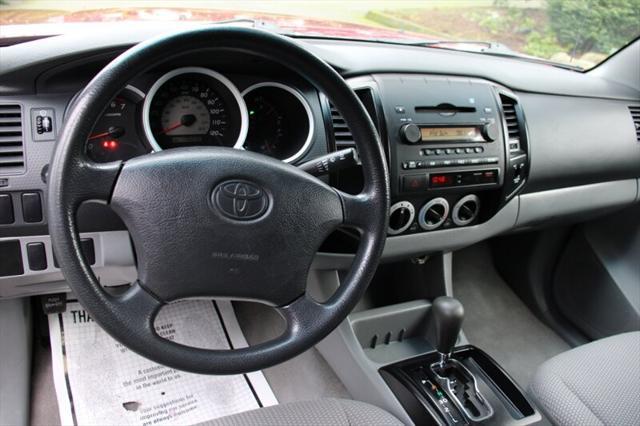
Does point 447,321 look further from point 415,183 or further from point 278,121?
point 278,121

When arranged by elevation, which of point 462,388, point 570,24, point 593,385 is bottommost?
point 462,388

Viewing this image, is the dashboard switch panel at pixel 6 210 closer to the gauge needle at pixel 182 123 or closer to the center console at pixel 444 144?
the gauge needle at pixel 182 123

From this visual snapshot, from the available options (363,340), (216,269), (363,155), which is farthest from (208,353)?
(363,340)

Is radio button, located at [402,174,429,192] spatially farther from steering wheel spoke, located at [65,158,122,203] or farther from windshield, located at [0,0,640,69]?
steering wheel spoke, located at [65,158,122,203]

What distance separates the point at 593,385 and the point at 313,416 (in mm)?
601

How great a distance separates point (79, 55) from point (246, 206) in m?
0.42

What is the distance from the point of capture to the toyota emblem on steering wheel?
2.97 ft

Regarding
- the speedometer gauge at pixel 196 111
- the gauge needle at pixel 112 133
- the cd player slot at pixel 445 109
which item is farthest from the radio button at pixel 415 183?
the gauge needle at pixel 112 133

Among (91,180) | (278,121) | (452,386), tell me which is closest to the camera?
(91,180)

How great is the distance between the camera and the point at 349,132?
1185mm

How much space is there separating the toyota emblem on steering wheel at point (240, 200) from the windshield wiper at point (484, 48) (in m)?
0.87

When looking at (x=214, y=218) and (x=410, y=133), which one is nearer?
(x=214, y=218)

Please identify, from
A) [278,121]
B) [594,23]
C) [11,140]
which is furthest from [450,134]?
[11,140]

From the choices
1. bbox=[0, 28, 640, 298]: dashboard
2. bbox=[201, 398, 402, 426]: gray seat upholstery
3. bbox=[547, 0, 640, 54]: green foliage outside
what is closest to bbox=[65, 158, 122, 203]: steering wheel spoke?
bbox=[0, 28, 640, 298]: dashboard
